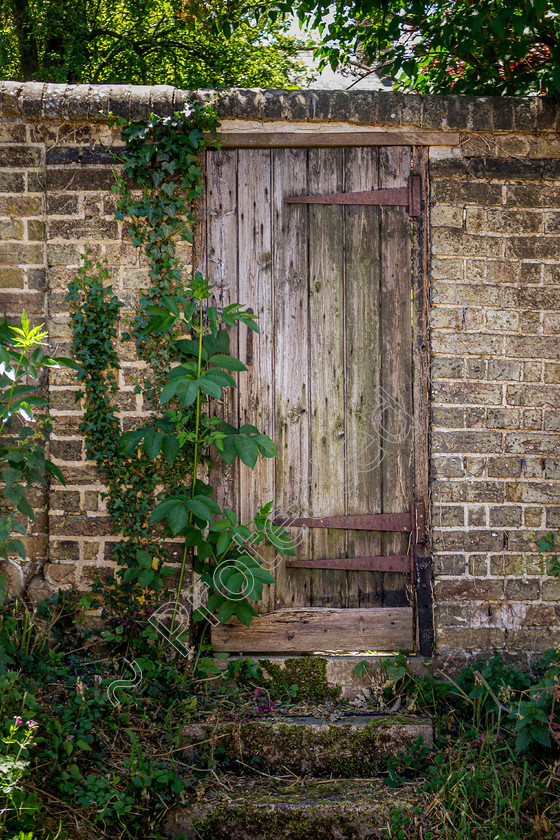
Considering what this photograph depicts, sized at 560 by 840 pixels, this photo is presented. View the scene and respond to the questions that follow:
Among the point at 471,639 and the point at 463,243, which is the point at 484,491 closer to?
the point at 471,639

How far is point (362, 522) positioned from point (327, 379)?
0.78 metres

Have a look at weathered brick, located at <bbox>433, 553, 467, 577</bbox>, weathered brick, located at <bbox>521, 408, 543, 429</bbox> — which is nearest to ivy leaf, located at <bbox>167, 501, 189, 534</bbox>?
weathered brick, located at <bbox>433, 553, 467, 577</bbox>

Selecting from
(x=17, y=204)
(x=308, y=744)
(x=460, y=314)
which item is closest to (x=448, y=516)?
(x=460, y=314)

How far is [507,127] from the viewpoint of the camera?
11.1 ft

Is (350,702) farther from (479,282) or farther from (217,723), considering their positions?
(479,282)

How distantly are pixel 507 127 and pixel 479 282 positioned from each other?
799mm

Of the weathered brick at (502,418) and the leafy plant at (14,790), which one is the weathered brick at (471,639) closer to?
the weathered brick at (502,418)

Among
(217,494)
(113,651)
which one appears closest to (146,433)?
(217,494)

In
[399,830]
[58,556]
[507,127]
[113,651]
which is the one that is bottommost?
[399,830]

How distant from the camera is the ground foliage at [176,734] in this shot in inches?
99.3

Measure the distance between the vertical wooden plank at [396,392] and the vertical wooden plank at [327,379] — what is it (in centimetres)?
23

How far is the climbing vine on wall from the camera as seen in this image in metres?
3.27

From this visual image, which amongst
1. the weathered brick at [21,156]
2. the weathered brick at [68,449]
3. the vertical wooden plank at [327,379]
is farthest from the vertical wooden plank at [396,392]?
the weathered brick at [21,156]

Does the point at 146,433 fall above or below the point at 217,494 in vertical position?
above
